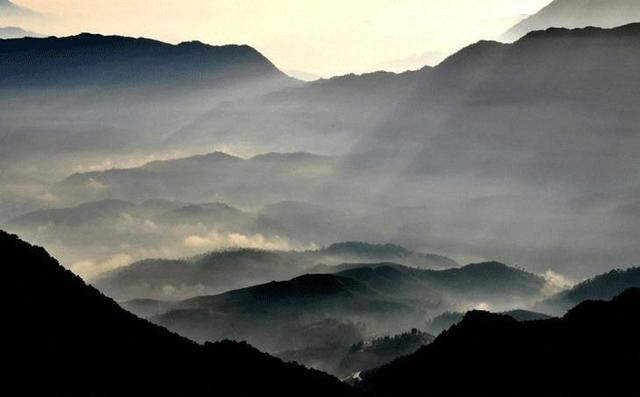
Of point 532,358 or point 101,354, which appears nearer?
point 101,354

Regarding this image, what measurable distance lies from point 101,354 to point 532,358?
6178 centimetres

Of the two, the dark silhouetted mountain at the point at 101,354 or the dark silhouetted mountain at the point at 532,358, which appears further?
the dark silhouetted mountain at the point at 532,358

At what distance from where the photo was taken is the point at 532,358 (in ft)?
345

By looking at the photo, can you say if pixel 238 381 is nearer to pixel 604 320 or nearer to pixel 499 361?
pixel 499 361

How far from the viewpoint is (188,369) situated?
7706 cm

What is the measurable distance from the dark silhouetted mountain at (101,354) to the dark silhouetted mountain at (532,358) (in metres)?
17.2

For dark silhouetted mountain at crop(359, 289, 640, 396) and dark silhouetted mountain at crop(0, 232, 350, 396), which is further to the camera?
dark silhouetted mountain at crop(359, 289, 640, 396)

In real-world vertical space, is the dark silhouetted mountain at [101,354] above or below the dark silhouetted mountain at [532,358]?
above

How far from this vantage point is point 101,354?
72.6 metres

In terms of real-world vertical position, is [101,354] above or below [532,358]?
above

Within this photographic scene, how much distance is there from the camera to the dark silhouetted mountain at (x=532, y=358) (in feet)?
321

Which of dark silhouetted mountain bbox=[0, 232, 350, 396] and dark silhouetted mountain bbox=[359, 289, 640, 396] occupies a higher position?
dark silhouetted mountain bbox=[0, 232, 350, 396]

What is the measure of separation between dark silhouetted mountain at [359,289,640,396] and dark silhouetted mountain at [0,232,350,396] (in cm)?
1723

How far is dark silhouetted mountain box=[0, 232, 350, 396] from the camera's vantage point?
2613 inches
